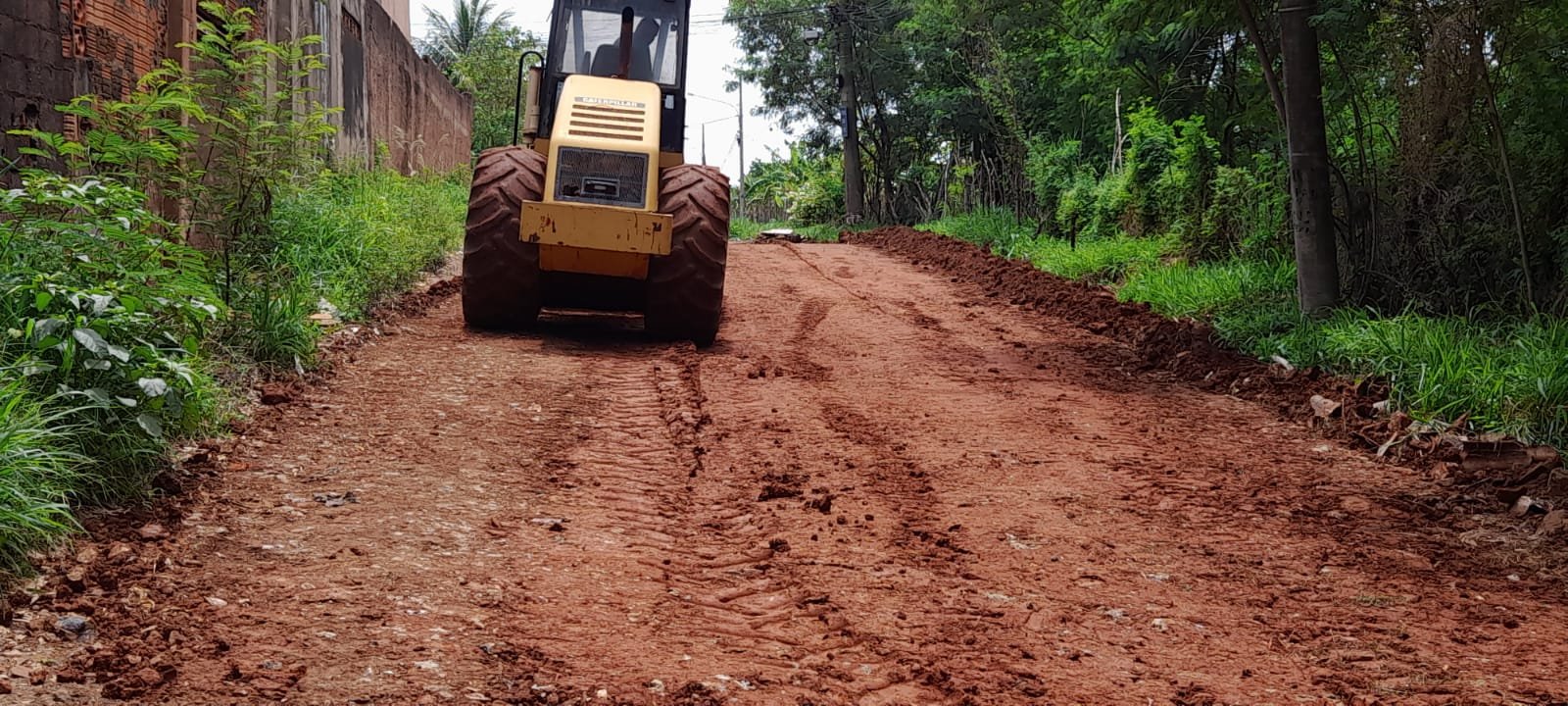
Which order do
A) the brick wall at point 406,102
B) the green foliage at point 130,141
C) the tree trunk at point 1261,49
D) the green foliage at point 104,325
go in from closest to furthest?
the green foliage at point 104,325 → the green foliage at point 130,141 → the tree trunk at point 1261,49 → the brick wall at point 406,102

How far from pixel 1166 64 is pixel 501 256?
9.35 meters

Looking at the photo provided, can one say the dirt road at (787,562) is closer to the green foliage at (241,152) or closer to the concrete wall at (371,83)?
the green foliage at (241,152)

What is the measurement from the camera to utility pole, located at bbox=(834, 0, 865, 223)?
3031cm

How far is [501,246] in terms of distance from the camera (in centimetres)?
914

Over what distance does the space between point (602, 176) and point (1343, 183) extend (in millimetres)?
5689

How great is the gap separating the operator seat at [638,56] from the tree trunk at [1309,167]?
487cm

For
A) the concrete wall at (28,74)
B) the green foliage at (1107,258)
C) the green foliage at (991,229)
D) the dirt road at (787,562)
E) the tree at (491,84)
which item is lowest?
the dirt road at (787,562)

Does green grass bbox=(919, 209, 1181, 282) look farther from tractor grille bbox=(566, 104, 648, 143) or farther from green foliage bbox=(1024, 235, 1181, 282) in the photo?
tractor grille bbox=(566, 104, 648, 143)

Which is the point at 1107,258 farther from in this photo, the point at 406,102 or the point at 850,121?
the point at 850,121

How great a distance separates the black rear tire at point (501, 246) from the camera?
916 cm

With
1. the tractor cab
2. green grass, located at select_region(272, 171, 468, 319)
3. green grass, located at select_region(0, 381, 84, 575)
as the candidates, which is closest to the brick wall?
green grass, located at select_region(272, 171, 468, 319)

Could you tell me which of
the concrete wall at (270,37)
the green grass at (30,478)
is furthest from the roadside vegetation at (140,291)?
the concrete wall at (270,37)

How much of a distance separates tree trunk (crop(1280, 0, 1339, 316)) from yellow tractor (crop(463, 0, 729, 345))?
4.32 meters

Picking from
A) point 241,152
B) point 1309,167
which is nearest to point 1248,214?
point 1309,167
